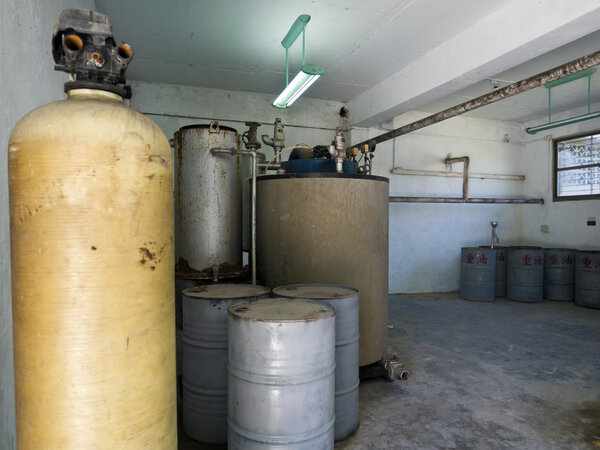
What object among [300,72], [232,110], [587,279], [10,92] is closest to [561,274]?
[587,279]

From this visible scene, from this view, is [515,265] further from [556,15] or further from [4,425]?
[4,425]

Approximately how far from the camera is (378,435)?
212 cm

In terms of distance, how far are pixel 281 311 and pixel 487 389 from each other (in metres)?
1.91

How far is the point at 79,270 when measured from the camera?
0.93 meters

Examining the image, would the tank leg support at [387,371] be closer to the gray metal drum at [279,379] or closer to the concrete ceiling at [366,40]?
the gray metal drum at [279,379]

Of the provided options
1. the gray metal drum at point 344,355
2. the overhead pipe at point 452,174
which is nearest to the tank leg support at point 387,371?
the gray metal drum at point 344,355

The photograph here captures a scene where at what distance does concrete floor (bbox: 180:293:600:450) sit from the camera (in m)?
2.11

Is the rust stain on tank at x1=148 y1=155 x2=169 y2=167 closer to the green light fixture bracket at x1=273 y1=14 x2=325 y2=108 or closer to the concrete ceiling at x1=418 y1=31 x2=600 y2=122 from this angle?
the green light fixture bracket at x1=273 y1=14 x2=325 y2=108

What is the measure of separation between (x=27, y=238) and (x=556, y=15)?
3503mm

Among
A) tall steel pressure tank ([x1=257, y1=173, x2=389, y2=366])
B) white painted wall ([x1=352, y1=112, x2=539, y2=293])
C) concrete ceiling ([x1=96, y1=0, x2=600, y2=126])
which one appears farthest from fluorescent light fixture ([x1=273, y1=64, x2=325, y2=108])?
white painted wall ([x1=352, y1=112, x2=539, y2=293])

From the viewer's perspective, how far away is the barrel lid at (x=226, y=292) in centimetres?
197

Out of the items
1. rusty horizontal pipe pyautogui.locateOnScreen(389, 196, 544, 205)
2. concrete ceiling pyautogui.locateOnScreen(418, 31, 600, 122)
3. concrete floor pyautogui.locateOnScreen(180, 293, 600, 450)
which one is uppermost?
concrete ceiling pyautogui.locateOnScreen(418, 31, 600, 122)

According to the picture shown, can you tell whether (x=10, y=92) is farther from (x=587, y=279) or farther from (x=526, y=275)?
(x=587, y=279)

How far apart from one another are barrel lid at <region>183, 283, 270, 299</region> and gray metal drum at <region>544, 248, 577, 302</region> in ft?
17.8
